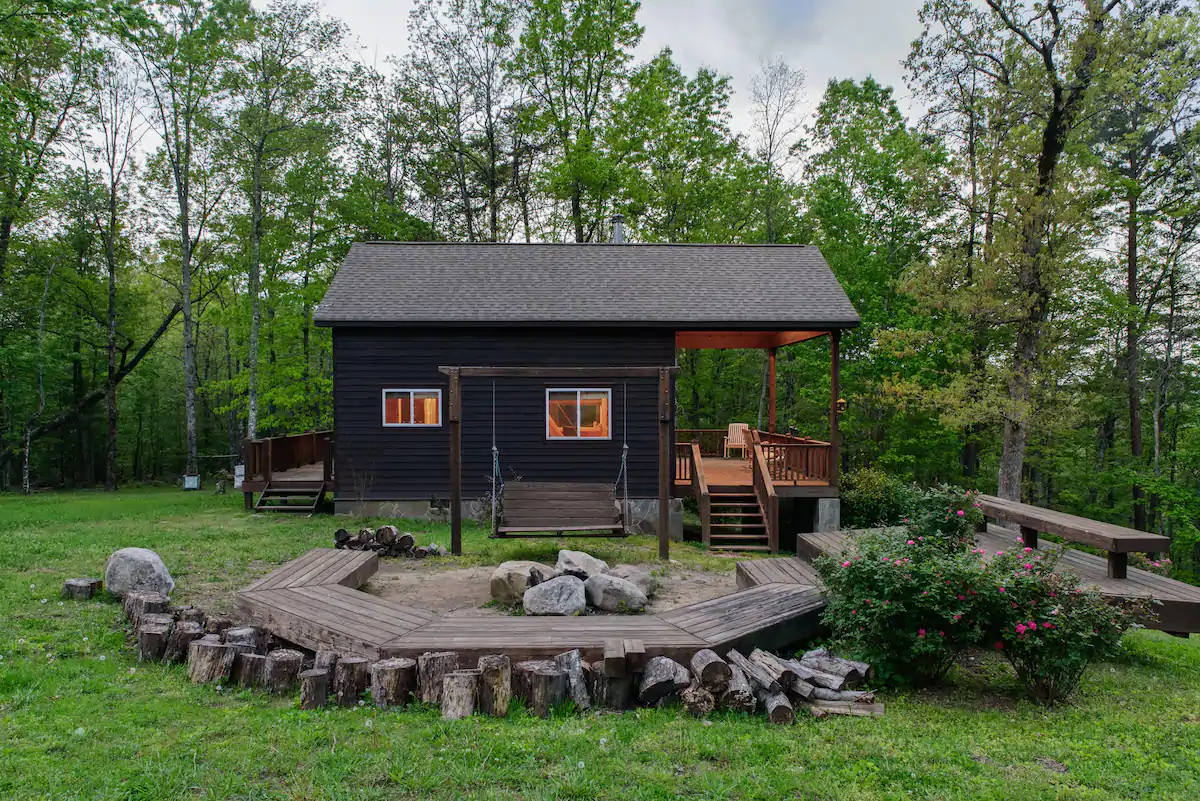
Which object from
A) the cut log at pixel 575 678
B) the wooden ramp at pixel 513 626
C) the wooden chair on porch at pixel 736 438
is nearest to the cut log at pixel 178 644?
the wooden ramp at pixel 513 626

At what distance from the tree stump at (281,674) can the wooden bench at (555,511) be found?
4.02 m

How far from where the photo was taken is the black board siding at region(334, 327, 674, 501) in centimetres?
1237

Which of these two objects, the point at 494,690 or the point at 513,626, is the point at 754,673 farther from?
the point at 513,626

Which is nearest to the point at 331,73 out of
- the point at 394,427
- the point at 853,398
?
the point at 394,427

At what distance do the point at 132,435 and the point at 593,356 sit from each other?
26403 millimetres

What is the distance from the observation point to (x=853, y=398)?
18156mm

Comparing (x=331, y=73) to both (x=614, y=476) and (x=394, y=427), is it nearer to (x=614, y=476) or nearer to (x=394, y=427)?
(x=394, y=427)

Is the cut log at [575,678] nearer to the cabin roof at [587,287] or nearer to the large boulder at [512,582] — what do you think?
the large boulder at [512,582]

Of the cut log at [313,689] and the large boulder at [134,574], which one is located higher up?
the large boulder at [134,574]

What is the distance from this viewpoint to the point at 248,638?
4695mm

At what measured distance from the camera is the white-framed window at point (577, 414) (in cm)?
1248

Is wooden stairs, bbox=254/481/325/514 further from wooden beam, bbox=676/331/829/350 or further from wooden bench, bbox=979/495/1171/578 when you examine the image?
wooden bench, bbox=979/495/1171/578

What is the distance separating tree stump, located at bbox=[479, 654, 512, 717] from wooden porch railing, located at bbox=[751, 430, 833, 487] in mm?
8360

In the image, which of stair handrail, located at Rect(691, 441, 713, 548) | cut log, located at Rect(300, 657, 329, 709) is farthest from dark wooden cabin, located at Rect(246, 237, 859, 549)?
cut log, located at Rect(300, 657, 329, 709)
